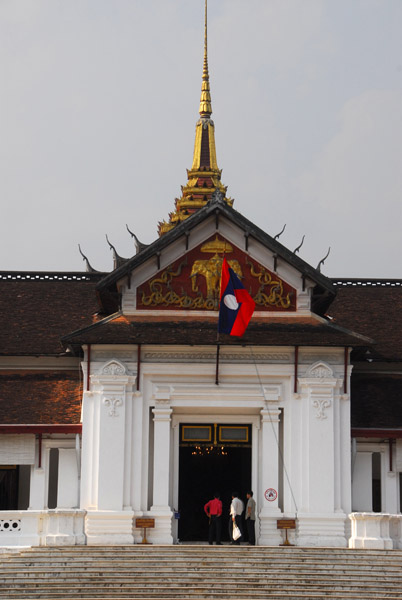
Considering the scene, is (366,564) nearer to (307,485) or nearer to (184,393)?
(307,485)

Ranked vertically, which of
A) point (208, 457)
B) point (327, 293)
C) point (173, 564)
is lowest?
point (173, 564)

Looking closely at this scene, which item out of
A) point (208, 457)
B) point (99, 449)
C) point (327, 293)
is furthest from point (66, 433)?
point (327, 293)

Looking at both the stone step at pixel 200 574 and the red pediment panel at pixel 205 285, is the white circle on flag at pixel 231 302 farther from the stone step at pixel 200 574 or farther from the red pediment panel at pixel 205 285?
the stone step at pixel 200 574

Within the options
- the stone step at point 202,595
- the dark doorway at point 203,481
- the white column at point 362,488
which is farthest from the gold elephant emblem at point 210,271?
the stone step at point 202,595

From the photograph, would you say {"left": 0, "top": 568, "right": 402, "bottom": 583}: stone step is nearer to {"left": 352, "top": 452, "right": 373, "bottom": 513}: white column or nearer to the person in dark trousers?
the person in dark trousers

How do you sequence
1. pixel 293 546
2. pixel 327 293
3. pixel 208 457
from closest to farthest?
pixel 293 546
pixel 327 293
pixel 208 457

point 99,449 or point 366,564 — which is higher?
point 99,449

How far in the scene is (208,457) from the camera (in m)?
44.2

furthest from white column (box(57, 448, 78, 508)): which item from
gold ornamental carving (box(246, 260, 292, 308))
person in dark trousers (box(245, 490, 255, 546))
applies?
gold ornamental carving (box(246, 260, 292, 308))

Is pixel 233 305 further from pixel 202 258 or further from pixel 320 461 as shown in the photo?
pixel 320 461

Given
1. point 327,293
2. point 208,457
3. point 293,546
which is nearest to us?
point 293,546

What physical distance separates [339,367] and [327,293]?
223 cm

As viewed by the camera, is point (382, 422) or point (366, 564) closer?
point (366, 564)

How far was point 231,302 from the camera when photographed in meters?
39.5
